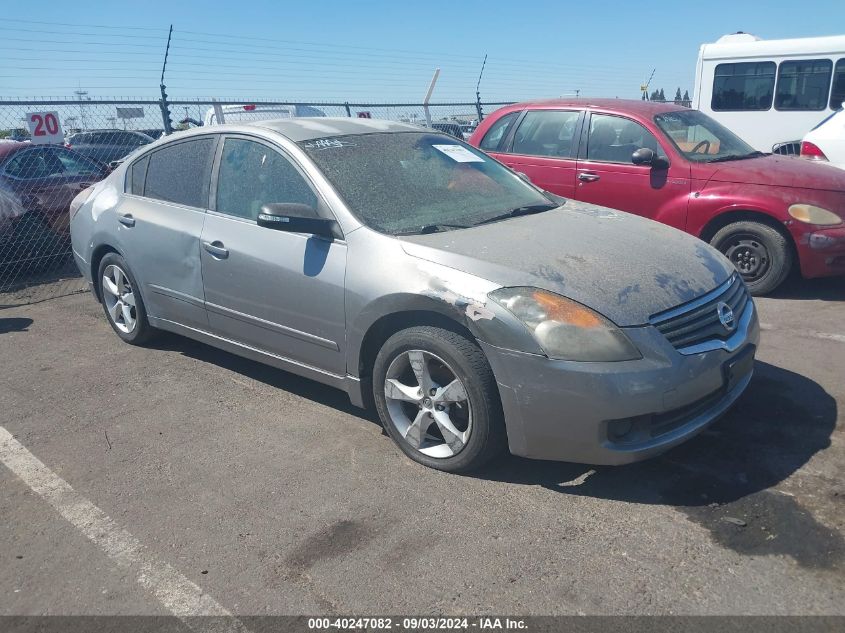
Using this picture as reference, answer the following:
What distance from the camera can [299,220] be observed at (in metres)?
3.86

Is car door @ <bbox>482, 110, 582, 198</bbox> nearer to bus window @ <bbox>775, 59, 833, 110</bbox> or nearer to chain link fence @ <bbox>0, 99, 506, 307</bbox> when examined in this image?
chain link fence @ <bbox>0, 99, 506, 307</bbox>

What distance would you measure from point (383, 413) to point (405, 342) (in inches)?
17.6

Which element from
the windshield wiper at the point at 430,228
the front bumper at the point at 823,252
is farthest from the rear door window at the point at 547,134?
the windshield wiper at the point at 430,228

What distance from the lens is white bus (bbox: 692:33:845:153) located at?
12.0 m

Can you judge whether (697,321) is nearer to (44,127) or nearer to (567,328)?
(567,328)

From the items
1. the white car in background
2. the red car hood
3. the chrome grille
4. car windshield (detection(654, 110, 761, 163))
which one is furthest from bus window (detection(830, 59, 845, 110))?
the chrome grille

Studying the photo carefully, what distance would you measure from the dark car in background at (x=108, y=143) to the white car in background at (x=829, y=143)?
12.5 m

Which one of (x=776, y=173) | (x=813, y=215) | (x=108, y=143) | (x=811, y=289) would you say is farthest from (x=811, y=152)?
(x=108, y=143)

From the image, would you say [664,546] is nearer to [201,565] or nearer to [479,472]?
[479,472]

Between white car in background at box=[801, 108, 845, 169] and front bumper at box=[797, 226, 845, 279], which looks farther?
white car in background at box=[801, 108, 845, 169]

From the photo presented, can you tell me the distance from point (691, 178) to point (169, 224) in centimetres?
452

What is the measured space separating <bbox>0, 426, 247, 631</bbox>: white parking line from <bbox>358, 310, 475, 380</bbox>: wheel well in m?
1.35

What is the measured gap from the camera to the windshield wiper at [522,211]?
4.16 meters

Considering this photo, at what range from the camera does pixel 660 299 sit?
3375mm
